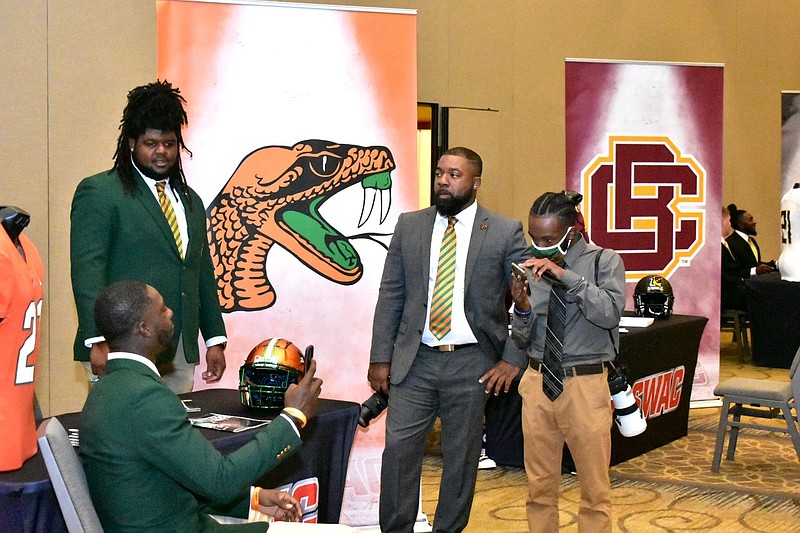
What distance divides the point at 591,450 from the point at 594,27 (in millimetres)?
6396

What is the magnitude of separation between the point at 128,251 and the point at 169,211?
228 millimetres

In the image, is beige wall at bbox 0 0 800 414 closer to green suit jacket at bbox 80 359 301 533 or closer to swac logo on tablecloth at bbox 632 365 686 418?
swac logo on tablecloth at bbox 632 365 686 418

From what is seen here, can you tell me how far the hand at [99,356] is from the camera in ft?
11.1

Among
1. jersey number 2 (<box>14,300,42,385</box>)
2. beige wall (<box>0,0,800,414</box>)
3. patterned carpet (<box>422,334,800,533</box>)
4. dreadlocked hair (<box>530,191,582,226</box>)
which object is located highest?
beige wall (<box>0,0,800,414</box>)

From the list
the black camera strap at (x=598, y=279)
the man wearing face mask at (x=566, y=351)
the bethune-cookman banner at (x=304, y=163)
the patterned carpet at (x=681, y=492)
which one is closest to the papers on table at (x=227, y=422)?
the man wearing face mask at (x=566, y=351)

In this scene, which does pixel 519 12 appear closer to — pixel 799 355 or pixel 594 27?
pixel 594 27

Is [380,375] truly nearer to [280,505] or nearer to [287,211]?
[287,211]

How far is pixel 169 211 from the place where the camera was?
148 inches

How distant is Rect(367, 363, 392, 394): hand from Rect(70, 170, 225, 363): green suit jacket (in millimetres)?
834

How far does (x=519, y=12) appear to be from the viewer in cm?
908

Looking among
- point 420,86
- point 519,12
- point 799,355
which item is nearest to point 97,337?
point 799,355

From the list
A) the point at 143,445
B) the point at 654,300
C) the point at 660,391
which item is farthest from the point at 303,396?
the point at 654,300

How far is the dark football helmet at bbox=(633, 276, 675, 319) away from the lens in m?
6.94

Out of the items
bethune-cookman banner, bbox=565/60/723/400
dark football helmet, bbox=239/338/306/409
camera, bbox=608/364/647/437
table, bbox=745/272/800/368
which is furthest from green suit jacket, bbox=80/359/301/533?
table, bbox=745/272/800/368
